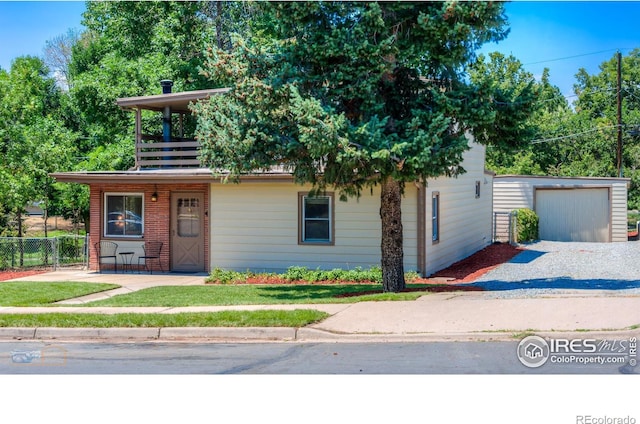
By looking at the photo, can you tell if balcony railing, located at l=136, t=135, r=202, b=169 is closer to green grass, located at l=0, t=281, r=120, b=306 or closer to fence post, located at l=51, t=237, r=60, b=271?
fence post, located at l=51, t=237, r=60, b=271

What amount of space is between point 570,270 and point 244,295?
29.7 ft

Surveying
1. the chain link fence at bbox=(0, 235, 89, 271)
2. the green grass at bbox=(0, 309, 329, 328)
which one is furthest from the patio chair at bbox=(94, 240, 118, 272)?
the green grass at bbox=(0, 309, 329, 328)

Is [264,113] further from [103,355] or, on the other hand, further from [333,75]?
[103,355]

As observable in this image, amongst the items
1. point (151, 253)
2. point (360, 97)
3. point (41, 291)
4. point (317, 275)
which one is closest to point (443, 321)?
point (360, 97)

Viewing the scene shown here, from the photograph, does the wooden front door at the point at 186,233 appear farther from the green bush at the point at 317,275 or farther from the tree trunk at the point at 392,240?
the tree trunk at the point at 392,240

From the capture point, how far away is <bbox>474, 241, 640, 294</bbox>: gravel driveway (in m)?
15.3

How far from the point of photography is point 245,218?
20016 mm

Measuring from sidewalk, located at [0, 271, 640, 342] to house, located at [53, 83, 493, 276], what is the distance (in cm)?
588

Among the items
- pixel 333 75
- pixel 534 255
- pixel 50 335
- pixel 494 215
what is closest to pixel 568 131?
pixel 494 215

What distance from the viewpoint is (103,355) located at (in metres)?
10.1

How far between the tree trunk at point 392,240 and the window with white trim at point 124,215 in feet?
31.6

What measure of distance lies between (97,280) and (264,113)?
8.24 meters

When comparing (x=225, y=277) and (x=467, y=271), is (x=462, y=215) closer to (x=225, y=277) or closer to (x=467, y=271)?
(x=467, y=271)

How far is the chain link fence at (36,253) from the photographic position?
2270 centimetres
